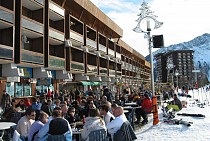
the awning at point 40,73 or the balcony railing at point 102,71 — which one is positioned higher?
the balcony railing at point 102,71

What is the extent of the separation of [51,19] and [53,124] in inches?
1007

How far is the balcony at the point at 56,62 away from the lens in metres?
26.3

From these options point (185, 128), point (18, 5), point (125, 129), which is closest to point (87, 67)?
point (18, 5)

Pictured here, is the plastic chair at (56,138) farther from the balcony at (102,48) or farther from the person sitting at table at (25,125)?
the balcony at (102,48)

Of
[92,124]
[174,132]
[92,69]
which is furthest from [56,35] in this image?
[92,124]

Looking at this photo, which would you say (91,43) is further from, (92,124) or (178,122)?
(92,124)

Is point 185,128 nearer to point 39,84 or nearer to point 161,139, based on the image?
point 161,139

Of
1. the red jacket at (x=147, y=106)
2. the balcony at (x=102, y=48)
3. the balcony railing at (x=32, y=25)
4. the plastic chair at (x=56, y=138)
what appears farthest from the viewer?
the balcony at (x=102, y=48)

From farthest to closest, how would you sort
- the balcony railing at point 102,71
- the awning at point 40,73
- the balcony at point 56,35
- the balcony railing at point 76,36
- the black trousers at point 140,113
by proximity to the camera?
the balcony railing at point 102,71 → the balcony railing at point 76,36 → the balcony at point 56,35 → the awning at point 40,73 → the black trousers at point 140,113

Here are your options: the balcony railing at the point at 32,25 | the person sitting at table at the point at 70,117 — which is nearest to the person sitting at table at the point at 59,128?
the person sitting at table at the point at 70,117

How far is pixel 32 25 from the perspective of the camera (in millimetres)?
23516

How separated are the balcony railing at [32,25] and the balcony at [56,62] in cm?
301

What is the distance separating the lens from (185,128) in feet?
40.4

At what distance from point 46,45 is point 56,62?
221cm
